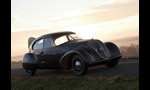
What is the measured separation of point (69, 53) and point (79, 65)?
24.6 inches

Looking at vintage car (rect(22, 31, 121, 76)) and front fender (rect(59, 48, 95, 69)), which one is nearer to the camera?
front fender (rect(59, 48, 95, 69))

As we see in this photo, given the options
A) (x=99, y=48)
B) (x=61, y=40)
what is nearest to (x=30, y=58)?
(x=61, y=40)

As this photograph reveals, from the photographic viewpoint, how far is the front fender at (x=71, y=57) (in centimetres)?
929

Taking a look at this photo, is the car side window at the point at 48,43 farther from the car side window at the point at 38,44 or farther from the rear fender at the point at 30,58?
the rear fender at the point at 30,58

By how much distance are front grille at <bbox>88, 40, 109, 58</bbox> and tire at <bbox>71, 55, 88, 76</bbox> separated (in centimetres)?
69

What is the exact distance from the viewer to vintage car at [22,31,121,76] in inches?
372

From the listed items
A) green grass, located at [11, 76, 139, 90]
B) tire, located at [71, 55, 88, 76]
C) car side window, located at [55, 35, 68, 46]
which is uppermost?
car side window, located at [55, 35, 68, 46]

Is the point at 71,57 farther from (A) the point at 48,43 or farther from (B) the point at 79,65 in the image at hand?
(A) the point at 48,43

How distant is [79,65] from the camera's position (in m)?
9.54

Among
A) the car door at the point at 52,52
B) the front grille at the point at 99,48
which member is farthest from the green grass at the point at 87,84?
the front grille at the point at 99,48

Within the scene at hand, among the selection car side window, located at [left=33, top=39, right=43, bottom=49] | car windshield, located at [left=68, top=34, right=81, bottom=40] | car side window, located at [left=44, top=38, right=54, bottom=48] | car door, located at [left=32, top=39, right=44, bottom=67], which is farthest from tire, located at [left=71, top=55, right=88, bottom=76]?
car side window, located at [left=33, top=39, right=43, bottom=49]

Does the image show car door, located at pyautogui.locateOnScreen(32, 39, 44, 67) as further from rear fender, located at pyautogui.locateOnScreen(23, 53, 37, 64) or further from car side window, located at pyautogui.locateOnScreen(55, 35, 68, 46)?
car side window, located at pyautogui.locateOnScreen(55, 35, 68, 46)
